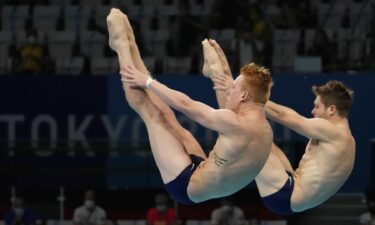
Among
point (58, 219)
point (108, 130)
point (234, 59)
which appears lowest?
point (58, 219)

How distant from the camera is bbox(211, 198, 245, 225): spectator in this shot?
650 inches

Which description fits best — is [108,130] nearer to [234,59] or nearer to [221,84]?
[234,59]

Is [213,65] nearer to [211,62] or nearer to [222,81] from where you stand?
[211,62]

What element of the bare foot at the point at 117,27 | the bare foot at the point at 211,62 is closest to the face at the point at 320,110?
the bare foot at the point at 211,62

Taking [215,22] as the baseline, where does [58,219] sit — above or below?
below

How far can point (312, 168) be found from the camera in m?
10.1

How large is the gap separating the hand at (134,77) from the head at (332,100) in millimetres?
1527

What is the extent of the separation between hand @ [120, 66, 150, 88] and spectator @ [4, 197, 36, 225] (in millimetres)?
7411

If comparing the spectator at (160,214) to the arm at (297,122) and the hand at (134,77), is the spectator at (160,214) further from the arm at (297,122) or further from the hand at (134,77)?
the hand at (134,77)

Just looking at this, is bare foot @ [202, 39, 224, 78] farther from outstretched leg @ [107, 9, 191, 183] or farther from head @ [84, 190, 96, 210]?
head @ [84, 190, 96, 210]

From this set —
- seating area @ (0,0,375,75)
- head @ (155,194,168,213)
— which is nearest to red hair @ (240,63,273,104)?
head @ (155,194,168,213)

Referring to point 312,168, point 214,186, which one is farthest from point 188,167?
point 312,168

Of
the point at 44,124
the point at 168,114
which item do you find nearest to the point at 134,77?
the point at 168,114

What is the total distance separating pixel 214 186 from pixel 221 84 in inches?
35.5
